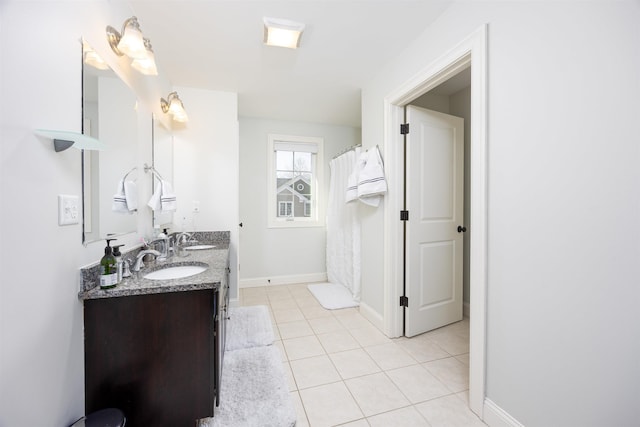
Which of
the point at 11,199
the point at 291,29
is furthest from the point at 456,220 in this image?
the point at 11,199

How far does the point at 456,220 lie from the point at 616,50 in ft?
5.77

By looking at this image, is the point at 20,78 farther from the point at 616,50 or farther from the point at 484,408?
the point at 484,408

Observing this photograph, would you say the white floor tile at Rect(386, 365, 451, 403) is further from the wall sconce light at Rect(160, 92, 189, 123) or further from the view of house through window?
the wall sconce light at Rect(160, 92, 189, 123)

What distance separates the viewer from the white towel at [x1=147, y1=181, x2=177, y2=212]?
2.01 meters

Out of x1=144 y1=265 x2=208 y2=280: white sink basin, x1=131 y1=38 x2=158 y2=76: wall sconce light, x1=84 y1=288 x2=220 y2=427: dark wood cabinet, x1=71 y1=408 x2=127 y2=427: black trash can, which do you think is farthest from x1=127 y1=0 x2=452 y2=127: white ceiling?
x1=71 y1=408 x2=127 y2=427: black trash can

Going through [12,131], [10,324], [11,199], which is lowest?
[10,324]

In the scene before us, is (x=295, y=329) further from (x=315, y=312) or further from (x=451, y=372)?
(x=451, y=372)

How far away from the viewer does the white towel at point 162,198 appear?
79.0 inches

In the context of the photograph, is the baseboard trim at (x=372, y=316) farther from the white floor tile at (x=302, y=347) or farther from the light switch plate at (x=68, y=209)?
the light switch plate at (x=68, y=209)

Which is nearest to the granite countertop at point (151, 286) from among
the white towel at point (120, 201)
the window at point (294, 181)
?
the white towel at point (120, 201)

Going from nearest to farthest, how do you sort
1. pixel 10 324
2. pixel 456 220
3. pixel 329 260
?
pixel 10 324
pixel 456 220
pixel 329 260

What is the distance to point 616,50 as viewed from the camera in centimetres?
88

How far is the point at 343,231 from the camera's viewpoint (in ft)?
11.3

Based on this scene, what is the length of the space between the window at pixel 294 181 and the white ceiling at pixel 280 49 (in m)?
0.85
